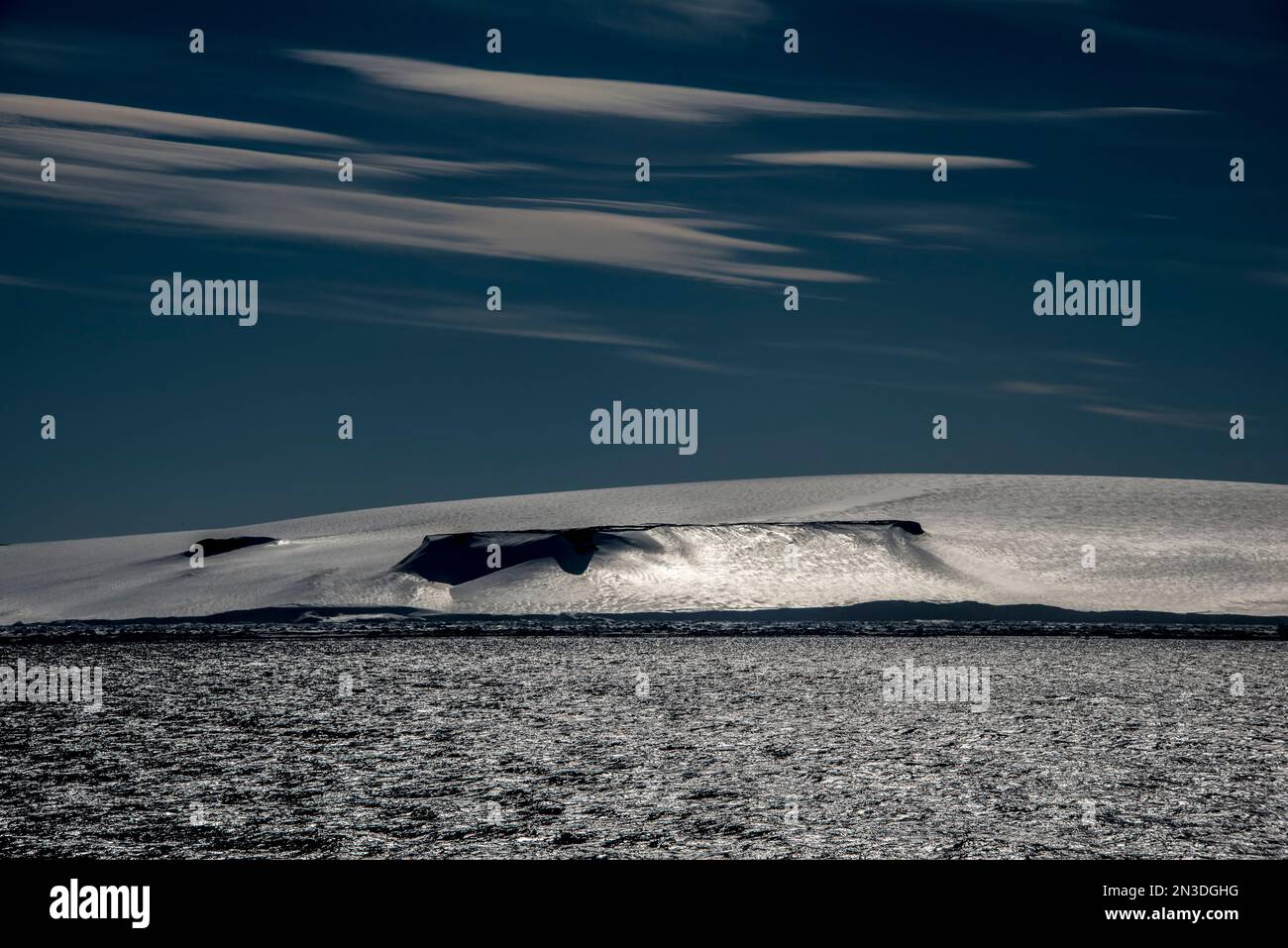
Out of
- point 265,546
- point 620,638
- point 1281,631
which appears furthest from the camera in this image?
point 265,546

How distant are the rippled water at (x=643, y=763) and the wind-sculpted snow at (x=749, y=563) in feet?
33.8

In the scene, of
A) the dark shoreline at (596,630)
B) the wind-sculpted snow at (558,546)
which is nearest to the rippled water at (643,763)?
the dark shoreline at (596,630)

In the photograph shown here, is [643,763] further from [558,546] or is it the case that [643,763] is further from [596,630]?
[558,546]

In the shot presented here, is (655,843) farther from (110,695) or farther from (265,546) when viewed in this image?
(265,546)

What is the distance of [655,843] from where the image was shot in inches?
269

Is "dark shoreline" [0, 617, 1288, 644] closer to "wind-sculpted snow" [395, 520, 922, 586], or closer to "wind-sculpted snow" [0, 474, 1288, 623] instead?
"wind-sculpted snow" [0, 474, 1288, 623]

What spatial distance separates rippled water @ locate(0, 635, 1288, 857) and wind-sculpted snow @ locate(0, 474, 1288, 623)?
10.3 metres

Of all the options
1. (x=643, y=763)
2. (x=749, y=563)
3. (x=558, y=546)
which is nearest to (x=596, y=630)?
(x=749, y=563)

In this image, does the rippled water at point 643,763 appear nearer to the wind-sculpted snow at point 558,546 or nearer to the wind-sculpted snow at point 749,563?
the wind-sculpted snow at point 749,563

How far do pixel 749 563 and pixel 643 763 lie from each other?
799 inches

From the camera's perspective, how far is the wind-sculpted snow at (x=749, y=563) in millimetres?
27703

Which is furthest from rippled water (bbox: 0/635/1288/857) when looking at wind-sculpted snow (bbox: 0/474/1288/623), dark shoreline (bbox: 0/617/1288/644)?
wind-sculpted snow (bbox: 0/474/1288/623)

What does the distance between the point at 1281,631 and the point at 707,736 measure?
1653 centimetres
